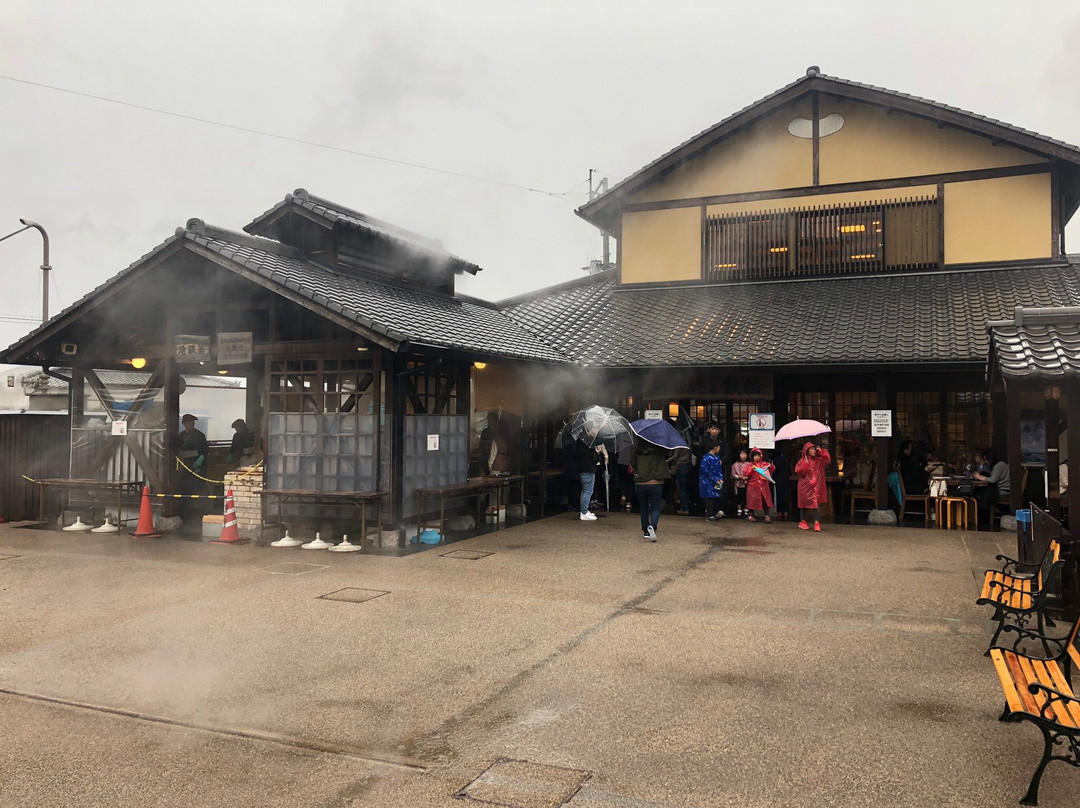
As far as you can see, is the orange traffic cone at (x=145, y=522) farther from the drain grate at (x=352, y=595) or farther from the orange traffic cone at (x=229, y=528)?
the drain grate at (x=352, y=595)

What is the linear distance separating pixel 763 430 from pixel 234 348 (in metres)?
8.69

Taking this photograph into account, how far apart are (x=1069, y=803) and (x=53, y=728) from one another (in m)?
5.18

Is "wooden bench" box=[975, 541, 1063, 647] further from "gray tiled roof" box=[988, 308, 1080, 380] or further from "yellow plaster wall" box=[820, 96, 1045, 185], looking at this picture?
"yellow plaster wall" box=[820, 96, 1045, 185]

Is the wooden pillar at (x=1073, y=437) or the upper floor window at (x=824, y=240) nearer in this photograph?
the wooden pillar at (x=1073, y=437)

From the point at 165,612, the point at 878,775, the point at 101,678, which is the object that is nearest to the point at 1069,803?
the point at 878,775

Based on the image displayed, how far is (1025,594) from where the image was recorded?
6.18 meters

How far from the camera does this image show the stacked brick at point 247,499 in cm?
1145

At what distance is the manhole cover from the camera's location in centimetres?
885

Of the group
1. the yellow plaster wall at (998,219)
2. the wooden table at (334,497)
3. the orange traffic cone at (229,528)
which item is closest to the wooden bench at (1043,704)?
the wooden table at (334,497)

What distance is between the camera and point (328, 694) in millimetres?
4984

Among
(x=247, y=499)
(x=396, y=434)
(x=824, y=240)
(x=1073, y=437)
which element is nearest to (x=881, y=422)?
(x=824, y=240)

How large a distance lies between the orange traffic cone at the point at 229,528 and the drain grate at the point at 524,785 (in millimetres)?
7983

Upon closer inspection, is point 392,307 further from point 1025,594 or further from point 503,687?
point 1025,594

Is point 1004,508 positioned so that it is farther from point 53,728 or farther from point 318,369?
point 53,728
